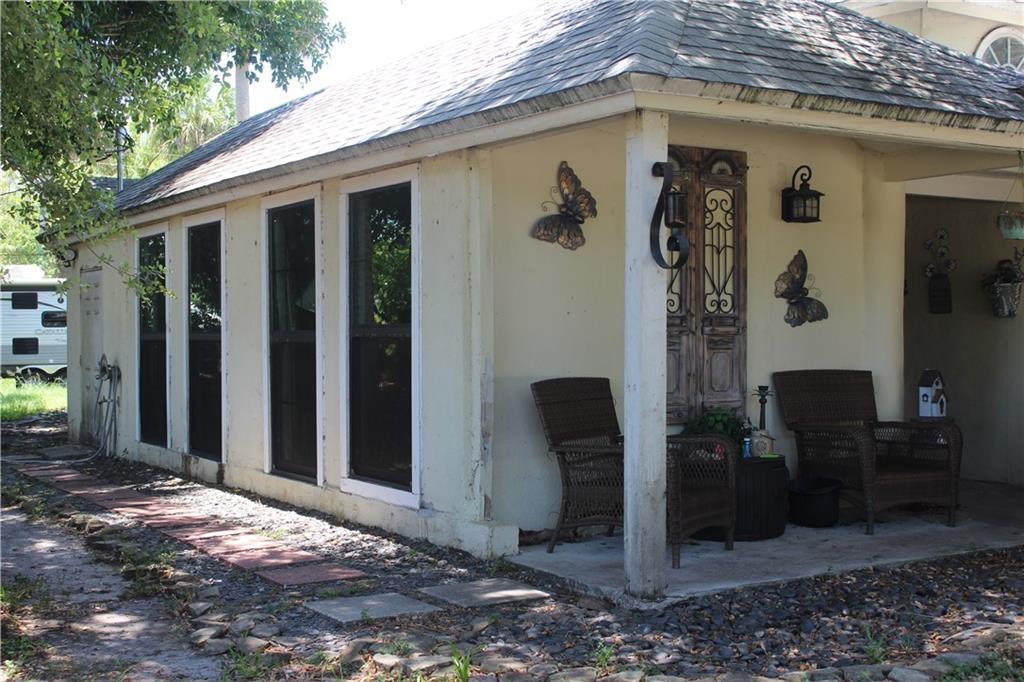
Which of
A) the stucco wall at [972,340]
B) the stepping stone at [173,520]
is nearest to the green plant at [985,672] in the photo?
the stucco wall at [972,340]

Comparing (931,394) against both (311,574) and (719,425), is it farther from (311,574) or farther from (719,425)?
(311,574)

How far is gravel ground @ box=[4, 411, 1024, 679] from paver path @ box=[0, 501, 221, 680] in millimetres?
431

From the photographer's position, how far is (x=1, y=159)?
21.2ft

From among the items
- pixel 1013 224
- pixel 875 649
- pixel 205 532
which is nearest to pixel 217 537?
pixel 205 532

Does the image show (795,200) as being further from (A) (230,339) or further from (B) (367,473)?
(A) (230,339)

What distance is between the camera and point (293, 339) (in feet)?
28.8

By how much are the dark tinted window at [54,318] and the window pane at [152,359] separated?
15.5 meters

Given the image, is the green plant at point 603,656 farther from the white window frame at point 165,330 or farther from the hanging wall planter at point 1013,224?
the white window frame at point 165,330

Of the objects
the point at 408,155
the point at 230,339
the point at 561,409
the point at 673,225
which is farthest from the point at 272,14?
the point at 673,225

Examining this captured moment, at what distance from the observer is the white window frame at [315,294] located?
828 centimetres

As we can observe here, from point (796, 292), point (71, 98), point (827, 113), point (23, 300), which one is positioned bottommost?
point (796, 292)

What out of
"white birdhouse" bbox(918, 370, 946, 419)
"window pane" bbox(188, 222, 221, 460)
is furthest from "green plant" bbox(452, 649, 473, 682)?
"window pane" bbox(188, 222, 221, 460)

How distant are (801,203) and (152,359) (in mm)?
6990

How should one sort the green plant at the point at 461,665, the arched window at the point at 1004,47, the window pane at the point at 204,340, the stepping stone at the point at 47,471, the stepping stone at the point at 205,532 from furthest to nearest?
1. the arched window at the point at 1004,47
2. the stepping stone at the point at 47,471
3. the window pane at the point at 204,340
4. the stepping stone at the point at 205,532
5. the green plant at the point at 461,665
